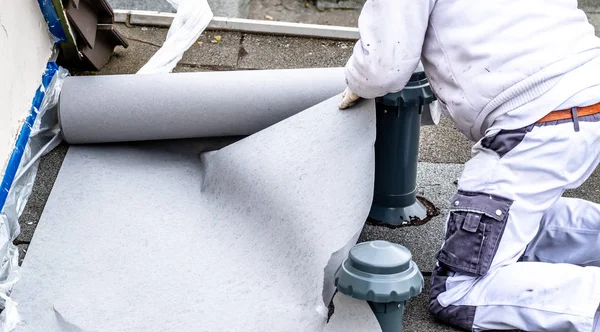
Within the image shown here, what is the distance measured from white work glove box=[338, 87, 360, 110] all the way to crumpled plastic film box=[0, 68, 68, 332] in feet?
3.58

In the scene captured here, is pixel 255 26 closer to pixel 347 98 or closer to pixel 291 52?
pixel 291 52

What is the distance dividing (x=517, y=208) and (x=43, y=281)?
4.42 ft

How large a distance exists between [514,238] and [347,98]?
0.67 meters

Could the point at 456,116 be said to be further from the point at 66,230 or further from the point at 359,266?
the point at 66,230

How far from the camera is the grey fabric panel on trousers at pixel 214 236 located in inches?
83.9

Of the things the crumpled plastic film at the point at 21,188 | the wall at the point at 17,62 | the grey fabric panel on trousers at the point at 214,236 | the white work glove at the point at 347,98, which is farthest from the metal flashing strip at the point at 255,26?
the white work glove at the point at 347,98

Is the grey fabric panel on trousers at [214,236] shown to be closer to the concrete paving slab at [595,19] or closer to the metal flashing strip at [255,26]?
the metal flashing strip at [255,26]

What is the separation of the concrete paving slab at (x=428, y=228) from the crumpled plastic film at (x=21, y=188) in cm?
109

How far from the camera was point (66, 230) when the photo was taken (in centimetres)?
253

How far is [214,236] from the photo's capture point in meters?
2.53

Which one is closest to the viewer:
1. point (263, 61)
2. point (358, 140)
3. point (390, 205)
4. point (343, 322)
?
point (343, 322)

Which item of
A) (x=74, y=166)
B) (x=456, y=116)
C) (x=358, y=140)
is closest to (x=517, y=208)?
(x=456, y=116)

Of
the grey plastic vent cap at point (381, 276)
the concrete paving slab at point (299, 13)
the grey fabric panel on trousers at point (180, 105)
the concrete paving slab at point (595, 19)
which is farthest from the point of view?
the concrete paving slab at point (595, 19)

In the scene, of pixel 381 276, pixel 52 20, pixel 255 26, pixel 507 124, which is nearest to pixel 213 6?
pixel 255 26
